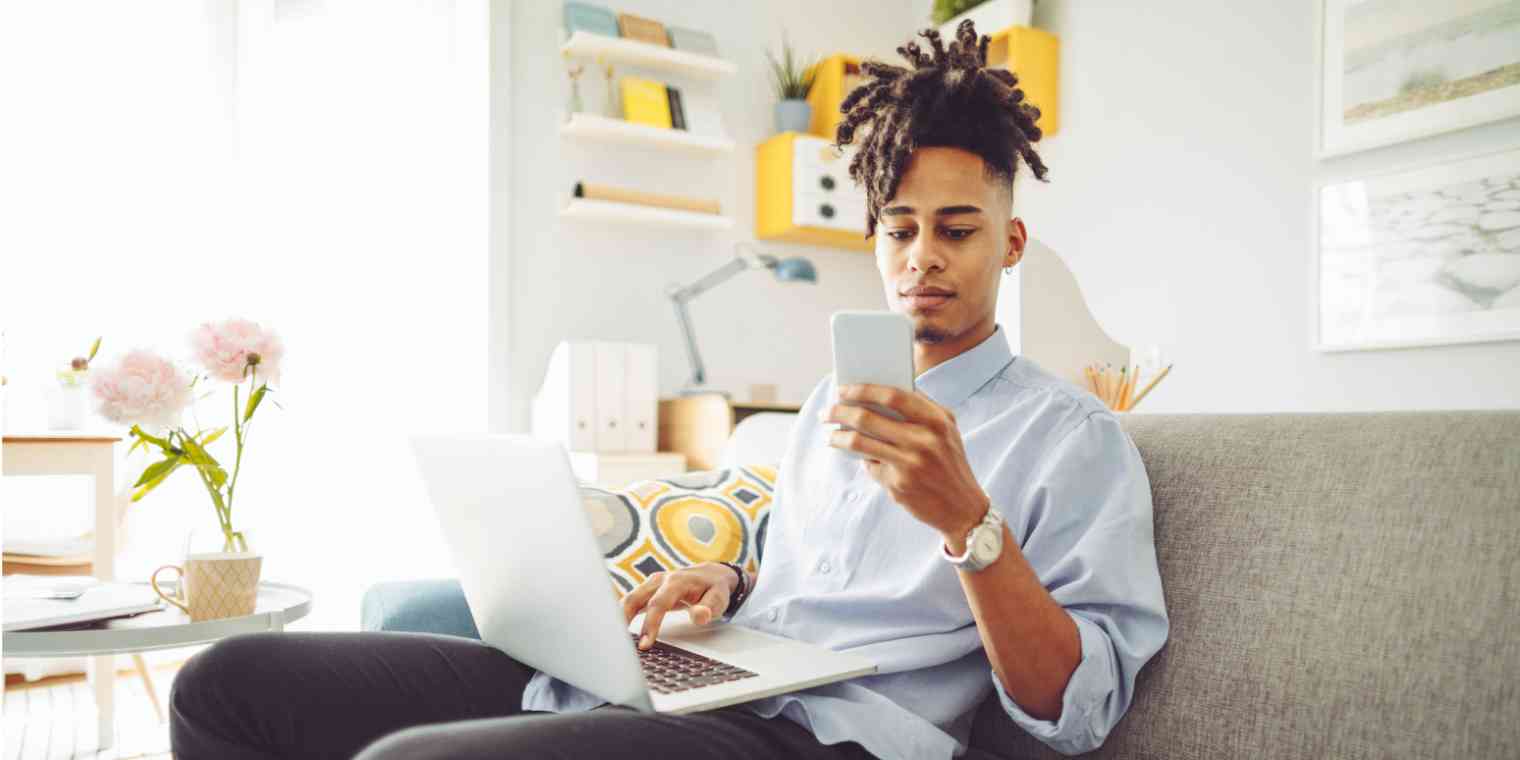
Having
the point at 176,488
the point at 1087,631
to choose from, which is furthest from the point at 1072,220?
the point at 176,488

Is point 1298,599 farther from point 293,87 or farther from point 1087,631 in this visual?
point 293,87

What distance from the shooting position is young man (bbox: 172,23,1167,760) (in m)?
0.79

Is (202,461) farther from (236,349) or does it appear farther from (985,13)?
(985,13)

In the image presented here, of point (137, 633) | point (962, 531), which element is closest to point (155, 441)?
point (137, 633)

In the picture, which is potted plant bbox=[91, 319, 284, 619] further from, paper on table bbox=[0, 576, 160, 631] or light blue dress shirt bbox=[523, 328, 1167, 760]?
light blue dress shirt bbox=[523, 328, 1167, 760]

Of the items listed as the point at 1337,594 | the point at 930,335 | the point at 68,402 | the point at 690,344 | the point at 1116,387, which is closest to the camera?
the point at 1337,594

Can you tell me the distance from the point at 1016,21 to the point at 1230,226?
1.07 metres

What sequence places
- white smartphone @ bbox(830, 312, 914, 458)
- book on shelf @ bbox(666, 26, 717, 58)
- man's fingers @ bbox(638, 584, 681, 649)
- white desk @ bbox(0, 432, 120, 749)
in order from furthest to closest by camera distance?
book on shelf @ bbox(666, 26, 717, 58) < white desk @ bbox(0, 432, 120, 749) < man's fingers @ bbox(638, 584, 681, 649) < white smartphone @ bbox(830, 312, 914, 458)

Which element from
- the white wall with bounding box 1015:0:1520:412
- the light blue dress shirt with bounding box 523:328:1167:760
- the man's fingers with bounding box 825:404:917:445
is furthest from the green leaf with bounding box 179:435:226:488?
the white wall with bounding box 1015:0:1520:412

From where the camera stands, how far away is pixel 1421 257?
101 inches

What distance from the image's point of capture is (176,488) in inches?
118

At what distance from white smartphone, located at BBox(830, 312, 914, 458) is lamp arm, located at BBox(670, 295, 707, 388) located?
2.60m

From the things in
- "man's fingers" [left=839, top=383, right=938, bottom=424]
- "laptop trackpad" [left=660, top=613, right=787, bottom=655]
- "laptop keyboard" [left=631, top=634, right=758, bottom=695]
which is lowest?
"laptop trackpad" [left=660, top=613, right=787, bottom=655]

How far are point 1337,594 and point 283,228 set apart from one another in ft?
9.86
